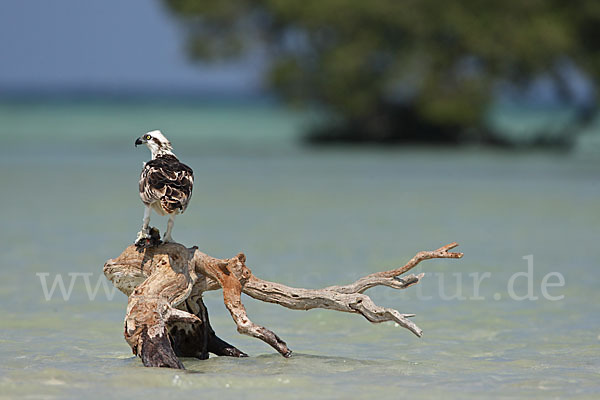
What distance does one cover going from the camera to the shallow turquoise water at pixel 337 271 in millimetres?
6379

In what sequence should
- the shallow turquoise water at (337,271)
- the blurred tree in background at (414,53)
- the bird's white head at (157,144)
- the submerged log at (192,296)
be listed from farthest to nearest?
1. the blurred tree in background at (414,53)
2. the bird's white head at (157,144)
3. the shallow turquoise water at (337,271)
4. the submerged log at (192,296)

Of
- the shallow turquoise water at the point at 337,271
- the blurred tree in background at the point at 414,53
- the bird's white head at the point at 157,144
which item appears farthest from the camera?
the blurred tree in background at the point at 414,53

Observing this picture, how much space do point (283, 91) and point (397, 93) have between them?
3.45 m

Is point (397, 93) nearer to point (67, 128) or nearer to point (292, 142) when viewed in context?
point (292, 142)

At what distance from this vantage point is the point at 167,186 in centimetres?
616

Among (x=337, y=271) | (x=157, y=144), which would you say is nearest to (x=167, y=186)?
(x=157, y=144)

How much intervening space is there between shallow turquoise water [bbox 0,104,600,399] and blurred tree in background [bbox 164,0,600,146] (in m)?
6.61

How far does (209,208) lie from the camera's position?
17188 mm

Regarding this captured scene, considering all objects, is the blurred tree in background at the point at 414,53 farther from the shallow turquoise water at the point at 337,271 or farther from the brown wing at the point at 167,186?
the brown wing at the point at 167,186

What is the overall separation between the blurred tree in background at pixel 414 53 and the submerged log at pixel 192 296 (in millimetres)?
25713

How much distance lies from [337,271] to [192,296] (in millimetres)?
4415

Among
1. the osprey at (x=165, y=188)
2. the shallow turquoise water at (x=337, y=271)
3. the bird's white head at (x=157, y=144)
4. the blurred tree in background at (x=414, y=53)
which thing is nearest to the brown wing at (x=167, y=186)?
the osprey at (x=165, y=188)

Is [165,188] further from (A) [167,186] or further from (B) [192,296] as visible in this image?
(B) [192,296]

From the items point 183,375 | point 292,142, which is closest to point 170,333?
point 183,375
